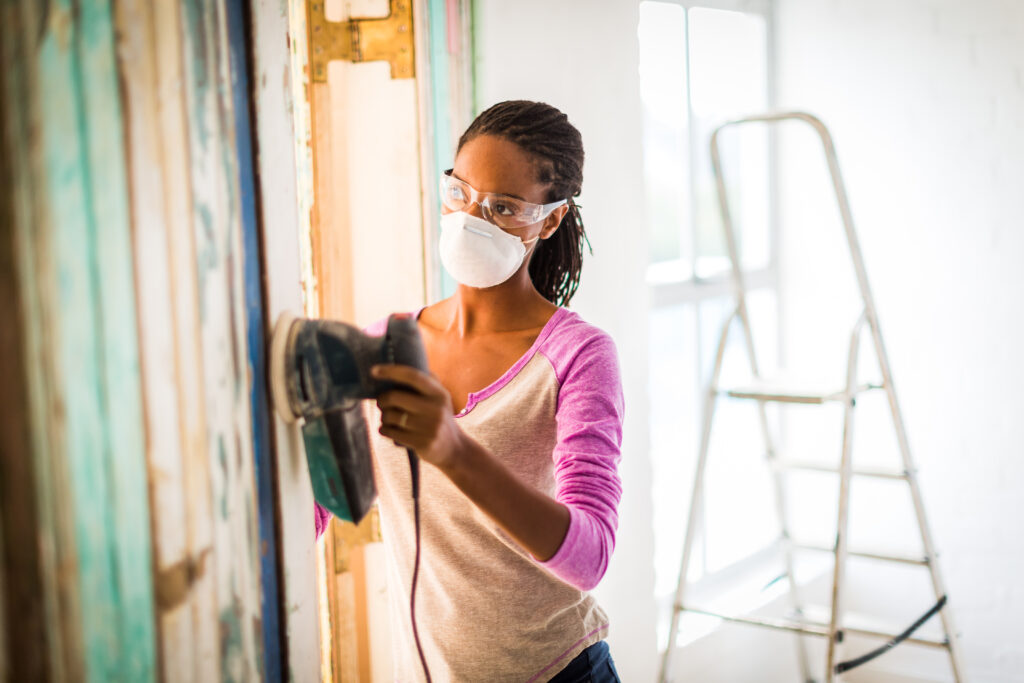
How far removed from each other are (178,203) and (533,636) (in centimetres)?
71

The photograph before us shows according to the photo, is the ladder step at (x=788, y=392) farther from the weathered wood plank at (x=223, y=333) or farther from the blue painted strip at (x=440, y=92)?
the weathered wood plank at (x=223, y=333)

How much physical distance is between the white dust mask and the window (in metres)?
1.31

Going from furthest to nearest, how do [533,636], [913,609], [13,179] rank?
[913,609]
[533,636]
[13,179]

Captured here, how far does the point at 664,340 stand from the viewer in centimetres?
285

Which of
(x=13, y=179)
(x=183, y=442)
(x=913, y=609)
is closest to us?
(x=13, y=179)

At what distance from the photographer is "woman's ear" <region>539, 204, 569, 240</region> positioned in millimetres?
1146

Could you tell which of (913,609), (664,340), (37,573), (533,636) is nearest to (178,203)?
(37,573)

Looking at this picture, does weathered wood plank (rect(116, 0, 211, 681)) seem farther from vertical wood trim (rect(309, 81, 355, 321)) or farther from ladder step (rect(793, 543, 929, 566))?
ladder step (rect(793, 543, 929, 566))

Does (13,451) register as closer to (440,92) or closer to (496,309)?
(496,309)

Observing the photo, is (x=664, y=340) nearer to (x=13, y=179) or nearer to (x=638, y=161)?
(x=638, y=161)

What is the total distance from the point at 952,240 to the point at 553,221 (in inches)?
72.6

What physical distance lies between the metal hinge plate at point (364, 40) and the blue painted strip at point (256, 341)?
67cm

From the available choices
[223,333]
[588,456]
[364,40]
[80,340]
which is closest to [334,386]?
[223,333]

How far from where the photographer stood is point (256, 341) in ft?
2.05
